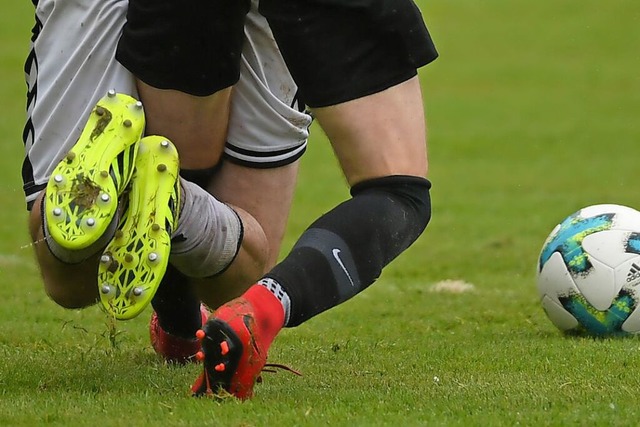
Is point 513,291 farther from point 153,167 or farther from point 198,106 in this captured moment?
point 153,167

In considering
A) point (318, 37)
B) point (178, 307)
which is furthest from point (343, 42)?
point (178, 307)

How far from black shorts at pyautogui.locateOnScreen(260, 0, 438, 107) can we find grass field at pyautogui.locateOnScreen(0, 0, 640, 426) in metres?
0.77

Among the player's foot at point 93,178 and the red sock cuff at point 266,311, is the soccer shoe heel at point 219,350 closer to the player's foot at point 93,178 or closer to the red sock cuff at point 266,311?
the red sock cuff at point 266,311

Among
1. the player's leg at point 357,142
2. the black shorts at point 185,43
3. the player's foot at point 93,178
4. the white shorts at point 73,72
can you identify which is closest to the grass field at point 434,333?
the player's leg at point 357,142

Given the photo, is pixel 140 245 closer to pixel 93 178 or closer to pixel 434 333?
pixel 93 178

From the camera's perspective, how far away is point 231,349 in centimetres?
274

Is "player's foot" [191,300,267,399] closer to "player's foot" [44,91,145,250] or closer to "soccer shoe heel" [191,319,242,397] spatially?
"soccer shoe heel" [191,319,242,397]

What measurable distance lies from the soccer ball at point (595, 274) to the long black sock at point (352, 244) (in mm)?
1347

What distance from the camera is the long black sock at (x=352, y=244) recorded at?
2.92 m

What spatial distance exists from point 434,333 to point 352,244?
1714 millimetres

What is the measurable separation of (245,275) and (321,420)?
1.03m

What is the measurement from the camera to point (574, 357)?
381 cm

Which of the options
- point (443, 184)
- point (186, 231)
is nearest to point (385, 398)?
point (186, 231)

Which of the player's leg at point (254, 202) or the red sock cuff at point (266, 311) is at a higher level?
the red sock cuff at point (266, 311)
